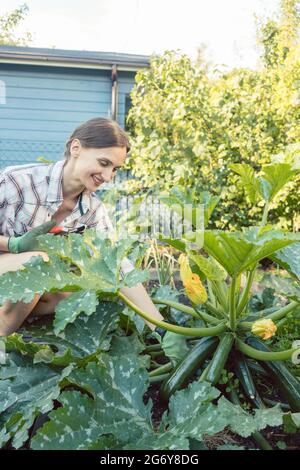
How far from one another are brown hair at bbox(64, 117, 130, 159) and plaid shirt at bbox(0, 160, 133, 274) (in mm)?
193

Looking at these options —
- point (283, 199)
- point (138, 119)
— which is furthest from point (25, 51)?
point (283, 199)

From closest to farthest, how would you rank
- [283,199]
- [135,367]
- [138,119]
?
1. [135,367]
2. [283,199]
3. [138,119]

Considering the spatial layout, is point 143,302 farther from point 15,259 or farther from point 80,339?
point 15,259

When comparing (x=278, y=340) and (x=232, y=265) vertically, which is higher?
(x=232, y=265)

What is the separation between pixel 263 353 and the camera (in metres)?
1.77

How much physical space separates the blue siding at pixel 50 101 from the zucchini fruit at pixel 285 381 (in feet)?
26.6

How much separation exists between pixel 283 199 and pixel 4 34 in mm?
17662

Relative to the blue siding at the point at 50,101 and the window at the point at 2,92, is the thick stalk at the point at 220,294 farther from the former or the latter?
the window at the point at 2,92

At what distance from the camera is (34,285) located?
1.68m

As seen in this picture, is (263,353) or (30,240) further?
(30,240)

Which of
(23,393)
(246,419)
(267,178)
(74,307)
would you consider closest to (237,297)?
(267,178)

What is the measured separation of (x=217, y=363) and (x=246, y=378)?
0.51ft

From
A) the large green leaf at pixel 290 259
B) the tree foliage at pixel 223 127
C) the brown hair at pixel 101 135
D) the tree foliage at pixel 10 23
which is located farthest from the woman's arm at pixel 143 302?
the tree foliage at pixel 10 23
